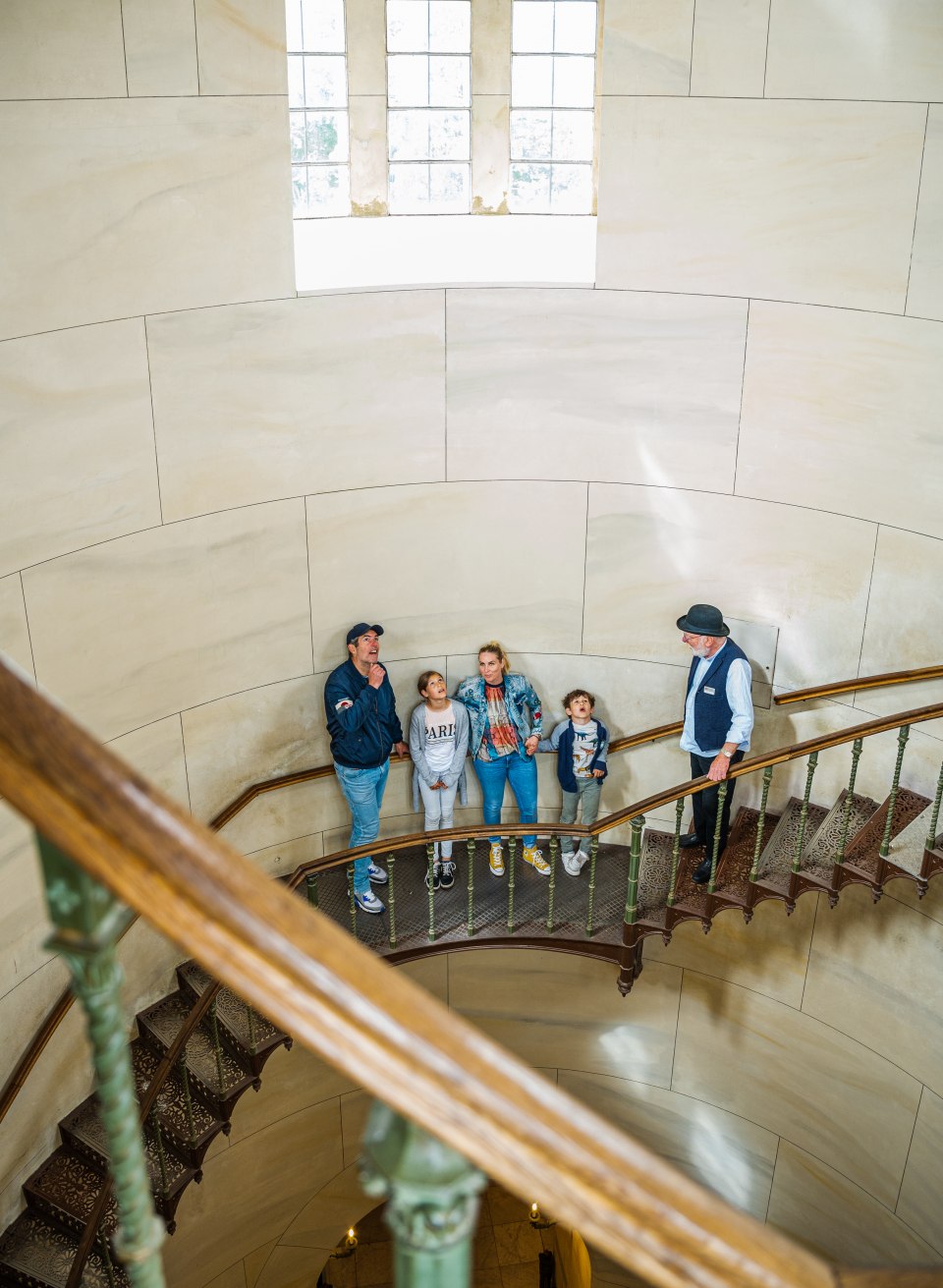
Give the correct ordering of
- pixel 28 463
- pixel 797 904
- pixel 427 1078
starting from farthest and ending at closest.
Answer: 1. pixel 797 904
2. pixel 28 463
3. pixel 427 1078

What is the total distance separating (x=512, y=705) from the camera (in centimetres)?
825

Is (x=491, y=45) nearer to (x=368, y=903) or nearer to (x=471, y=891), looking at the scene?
(x=471, y=891)

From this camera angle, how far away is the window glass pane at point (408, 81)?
7332 mm

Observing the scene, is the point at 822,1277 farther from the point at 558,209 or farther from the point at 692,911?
the point at 558,209

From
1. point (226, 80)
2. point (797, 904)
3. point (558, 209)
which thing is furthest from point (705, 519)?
point (226, 80)

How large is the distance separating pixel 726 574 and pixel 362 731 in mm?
2615

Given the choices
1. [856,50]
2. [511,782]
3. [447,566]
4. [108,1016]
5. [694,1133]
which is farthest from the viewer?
[694,1133]

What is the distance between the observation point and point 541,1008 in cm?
947

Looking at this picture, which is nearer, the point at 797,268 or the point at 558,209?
the point at 797,268

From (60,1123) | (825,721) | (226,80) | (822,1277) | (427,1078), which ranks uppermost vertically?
(226,80)

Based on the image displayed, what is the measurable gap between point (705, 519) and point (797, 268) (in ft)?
5.44

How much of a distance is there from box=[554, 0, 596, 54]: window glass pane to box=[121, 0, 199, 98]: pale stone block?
2314 mm

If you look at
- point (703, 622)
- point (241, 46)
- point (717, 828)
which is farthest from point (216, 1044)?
point (241, 46)

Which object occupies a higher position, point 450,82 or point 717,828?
point 450,82
